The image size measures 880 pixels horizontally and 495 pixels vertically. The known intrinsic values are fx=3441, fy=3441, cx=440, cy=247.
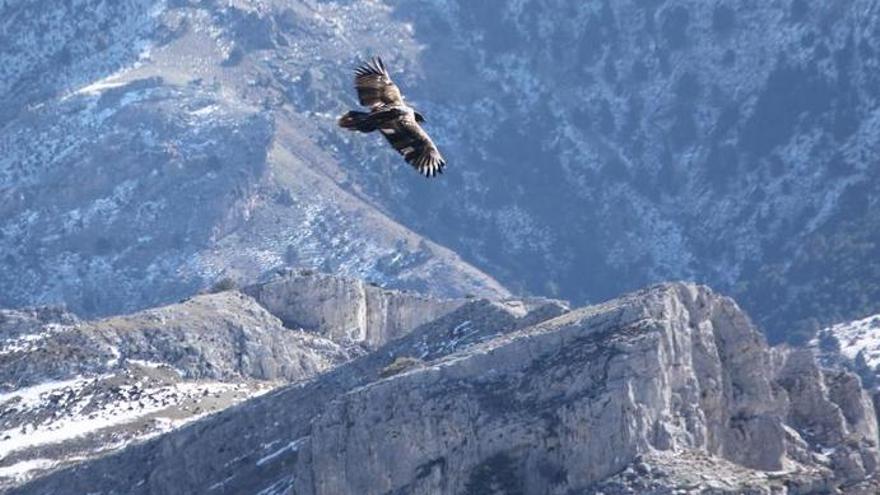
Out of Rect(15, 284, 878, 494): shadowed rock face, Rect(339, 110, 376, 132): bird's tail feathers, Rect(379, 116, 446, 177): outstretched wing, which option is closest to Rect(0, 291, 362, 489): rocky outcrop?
Rect(15, 284, 878, 494): shadowed rock face

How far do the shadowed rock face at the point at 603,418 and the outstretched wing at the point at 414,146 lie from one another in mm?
53468

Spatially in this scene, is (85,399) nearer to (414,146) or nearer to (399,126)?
(399,126)

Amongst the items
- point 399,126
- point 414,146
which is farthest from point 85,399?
point 414,146

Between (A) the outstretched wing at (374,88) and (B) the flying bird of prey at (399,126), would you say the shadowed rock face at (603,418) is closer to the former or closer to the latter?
(A) the outstretched wing at (374,88)

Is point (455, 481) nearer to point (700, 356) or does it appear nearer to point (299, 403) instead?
point (700, 356)

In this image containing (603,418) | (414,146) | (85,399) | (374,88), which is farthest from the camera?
(85,399)

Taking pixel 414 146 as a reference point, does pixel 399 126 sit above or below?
above

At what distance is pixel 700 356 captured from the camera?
14838 cm

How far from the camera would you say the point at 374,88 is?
85.4 m

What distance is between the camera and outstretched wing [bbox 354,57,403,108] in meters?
84.9

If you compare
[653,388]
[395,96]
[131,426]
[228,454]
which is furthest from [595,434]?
[395,96]

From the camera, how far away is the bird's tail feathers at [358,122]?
8188cm

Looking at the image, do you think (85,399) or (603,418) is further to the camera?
(85,399)

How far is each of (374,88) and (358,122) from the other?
3525 millimetres
